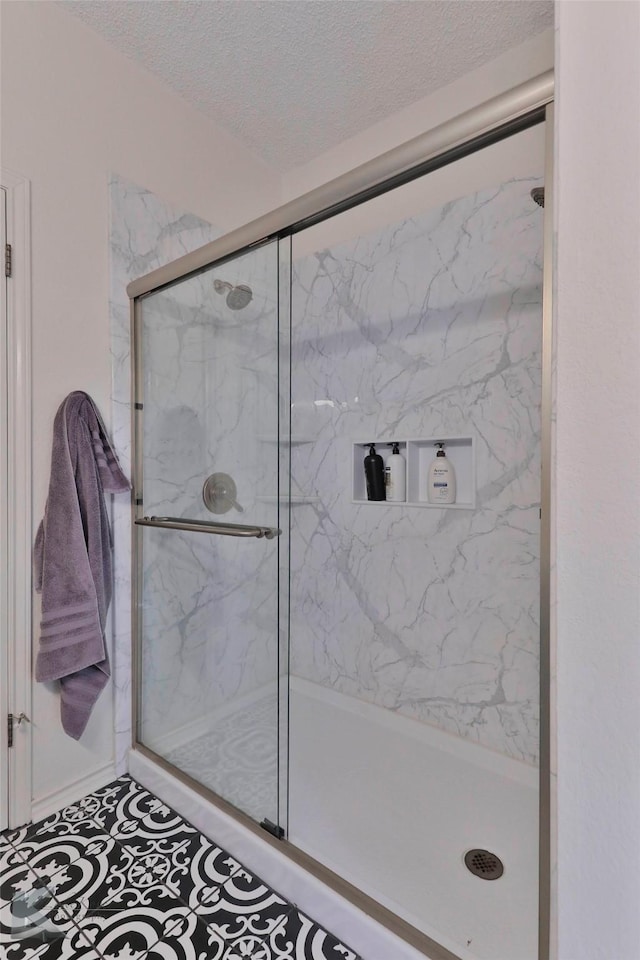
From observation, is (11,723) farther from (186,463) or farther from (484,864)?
(484,864)

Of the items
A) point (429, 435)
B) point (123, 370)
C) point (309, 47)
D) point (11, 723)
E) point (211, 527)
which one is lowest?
point (11, 723)

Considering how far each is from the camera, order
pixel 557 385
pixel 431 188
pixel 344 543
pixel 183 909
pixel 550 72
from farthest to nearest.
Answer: pixel 344 543 → pixel 431 188 → pixel 183 909 → pixel 550 72 → pixel 557 385

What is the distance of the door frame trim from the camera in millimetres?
1408

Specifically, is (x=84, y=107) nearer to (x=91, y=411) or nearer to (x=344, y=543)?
(x=91, y=411)

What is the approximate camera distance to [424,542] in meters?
1.82

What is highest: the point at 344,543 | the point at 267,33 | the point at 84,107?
the point at 267,33

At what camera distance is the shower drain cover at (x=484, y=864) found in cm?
123

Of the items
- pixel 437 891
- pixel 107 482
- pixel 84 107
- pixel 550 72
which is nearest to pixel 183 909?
pixel 437 891

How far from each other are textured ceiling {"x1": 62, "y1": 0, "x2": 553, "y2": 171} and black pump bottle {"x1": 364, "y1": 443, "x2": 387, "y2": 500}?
4.46ft

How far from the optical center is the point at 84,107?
1.57 metres

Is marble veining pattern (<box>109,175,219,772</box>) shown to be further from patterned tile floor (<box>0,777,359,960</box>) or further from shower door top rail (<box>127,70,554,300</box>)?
shower door top rail (<box>127,70,554,300</box>)

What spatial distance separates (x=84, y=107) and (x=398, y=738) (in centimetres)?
240

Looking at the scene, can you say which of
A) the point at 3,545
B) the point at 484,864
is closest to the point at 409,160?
the point at 3,545

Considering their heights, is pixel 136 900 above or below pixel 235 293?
below
